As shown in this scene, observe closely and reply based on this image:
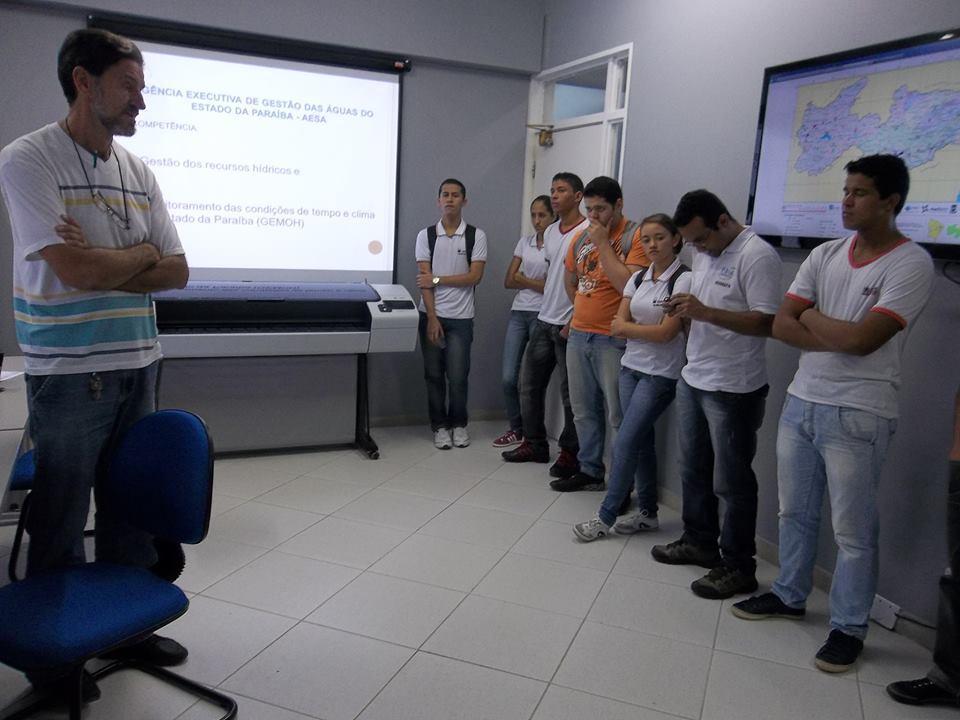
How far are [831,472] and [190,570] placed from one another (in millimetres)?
2339

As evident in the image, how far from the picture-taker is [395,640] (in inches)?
89.2

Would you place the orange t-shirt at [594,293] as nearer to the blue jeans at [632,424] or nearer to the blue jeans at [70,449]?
the blue jeans at [632,424]

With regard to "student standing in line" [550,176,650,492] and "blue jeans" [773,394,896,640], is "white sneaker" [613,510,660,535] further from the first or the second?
"blue jeans" [773,394,896,640]

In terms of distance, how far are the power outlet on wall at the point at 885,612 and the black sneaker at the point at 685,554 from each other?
575 millimetres

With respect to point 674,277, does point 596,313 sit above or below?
below

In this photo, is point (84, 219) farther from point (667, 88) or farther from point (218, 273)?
point (667, 88)

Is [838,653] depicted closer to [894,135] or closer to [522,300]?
[894,135]

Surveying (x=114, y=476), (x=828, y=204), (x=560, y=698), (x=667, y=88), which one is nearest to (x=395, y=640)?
(x=560, y=698)

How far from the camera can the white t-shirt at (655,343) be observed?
116 inches

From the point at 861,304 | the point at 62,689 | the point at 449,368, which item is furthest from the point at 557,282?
the point at 62,689

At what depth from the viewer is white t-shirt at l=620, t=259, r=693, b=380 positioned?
2.95 m

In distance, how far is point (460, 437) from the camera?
4488 mm

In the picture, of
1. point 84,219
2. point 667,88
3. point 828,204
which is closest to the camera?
point 84,219

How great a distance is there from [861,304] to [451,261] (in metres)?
2.66
